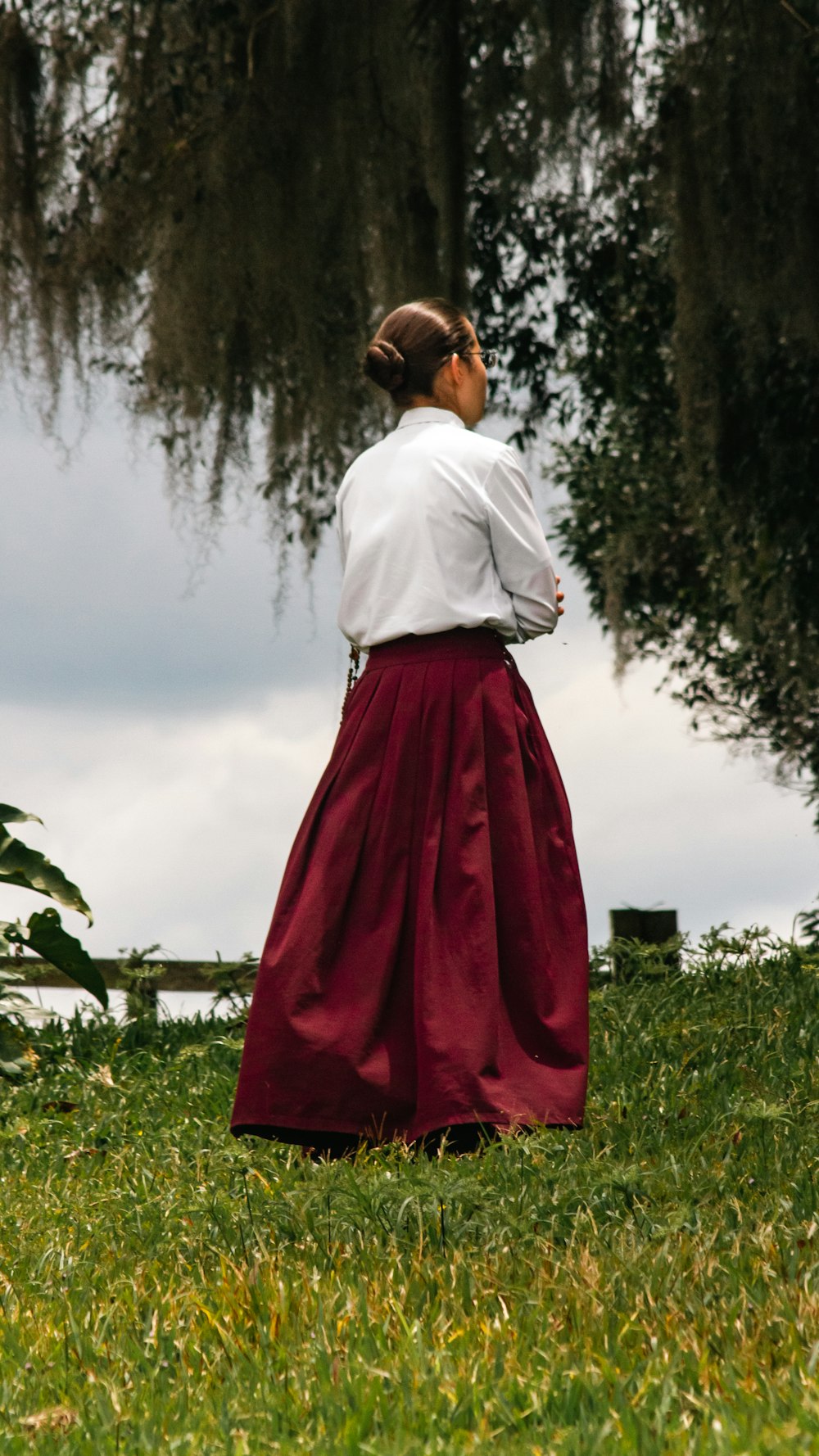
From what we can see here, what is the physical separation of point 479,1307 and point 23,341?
515cm

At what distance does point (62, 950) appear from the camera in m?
5.58

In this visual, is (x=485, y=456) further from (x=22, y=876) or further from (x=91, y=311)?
(x=91, y=311)

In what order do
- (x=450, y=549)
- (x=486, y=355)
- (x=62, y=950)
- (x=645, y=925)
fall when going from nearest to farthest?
(x=450, y=549) < (x=486, y=355) < (x=62, y=950) < (x=645, y=925)

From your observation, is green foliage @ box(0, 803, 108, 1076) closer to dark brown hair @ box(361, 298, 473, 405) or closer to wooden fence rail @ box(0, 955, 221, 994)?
wooden fence rail @ box(0, 955, 221, 994)

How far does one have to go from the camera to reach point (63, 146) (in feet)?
21.2

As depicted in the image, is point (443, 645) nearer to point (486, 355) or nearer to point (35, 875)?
point (486, 355)

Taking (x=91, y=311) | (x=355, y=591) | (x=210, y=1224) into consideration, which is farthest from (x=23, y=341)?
(x=210, y=1224)

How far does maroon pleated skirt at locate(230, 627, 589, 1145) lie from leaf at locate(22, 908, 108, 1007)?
2.18 meters

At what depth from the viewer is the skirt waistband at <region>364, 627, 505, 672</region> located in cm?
353

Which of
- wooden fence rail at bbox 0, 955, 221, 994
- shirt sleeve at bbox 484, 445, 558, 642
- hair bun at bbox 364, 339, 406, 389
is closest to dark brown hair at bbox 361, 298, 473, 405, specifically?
hair bun at bbox 364, 339, 406, 389

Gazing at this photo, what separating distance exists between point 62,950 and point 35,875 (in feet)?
1.15

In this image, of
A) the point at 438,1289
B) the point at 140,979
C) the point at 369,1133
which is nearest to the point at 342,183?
the point at 140,979

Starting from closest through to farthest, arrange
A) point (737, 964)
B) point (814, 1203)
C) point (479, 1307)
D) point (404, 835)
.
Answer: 1. point (479, 1307)
2. point (814, 1203)
3. point (404, 835)
4. point (737, 964)

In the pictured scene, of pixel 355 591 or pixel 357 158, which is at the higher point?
pixel 357 158
